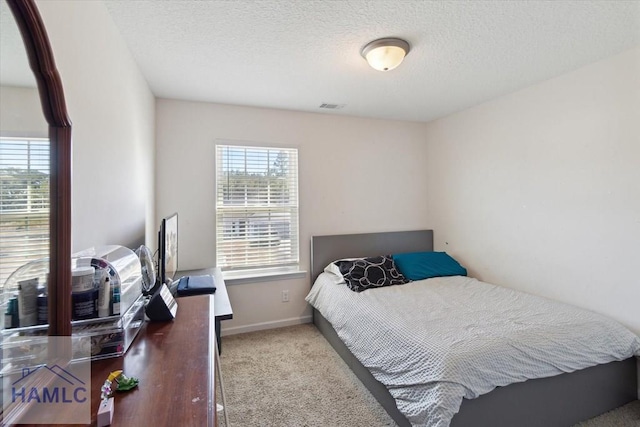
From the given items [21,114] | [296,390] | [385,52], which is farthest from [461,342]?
[21,114]

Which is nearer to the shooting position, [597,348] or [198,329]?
[198,329]

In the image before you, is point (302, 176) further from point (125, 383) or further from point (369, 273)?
point (125, 383)

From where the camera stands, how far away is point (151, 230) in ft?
8.77

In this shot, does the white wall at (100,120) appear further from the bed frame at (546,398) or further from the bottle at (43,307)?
the bed frame at (546,398)

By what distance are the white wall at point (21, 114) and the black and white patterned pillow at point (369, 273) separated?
245 centimetres

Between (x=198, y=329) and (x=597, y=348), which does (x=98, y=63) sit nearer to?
(x=198, y=329)

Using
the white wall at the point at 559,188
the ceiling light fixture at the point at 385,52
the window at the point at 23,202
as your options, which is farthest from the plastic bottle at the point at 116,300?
the white wall at the point at 559,188

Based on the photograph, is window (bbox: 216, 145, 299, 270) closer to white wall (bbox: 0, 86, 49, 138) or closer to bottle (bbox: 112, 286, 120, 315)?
bottle (bbox: 112, 286, 120, 315)

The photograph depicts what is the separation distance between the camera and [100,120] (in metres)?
1.44

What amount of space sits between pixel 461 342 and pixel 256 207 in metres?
2.32

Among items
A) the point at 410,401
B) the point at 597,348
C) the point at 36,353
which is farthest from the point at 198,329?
the point at 597,348

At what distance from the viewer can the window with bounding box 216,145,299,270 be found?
3113mm

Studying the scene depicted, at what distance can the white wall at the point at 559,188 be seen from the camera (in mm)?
2066

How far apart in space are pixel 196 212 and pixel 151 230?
0.46m
